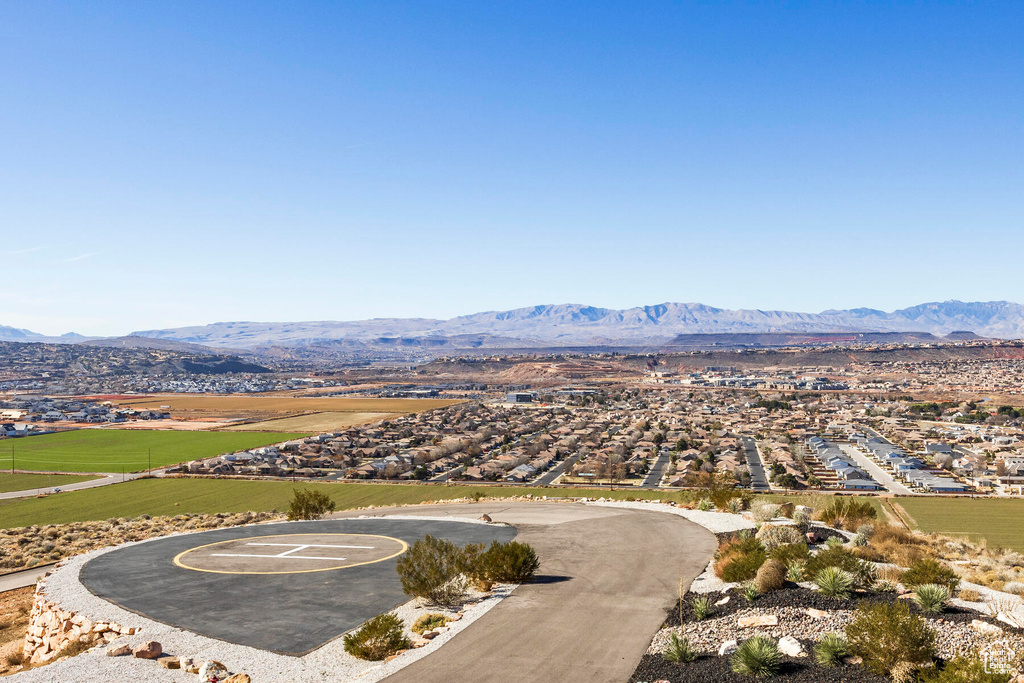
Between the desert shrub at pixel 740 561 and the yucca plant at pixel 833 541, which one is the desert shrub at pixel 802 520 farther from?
the desert shrub at pixel 740 561

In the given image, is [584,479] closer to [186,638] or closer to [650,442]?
[650,442]

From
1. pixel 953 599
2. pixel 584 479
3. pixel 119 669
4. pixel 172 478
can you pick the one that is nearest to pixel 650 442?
pixel 584 479

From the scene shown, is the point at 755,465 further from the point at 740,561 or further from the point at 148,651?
the point at 148,651

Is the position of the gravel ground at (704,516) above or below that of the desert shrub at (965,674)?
below

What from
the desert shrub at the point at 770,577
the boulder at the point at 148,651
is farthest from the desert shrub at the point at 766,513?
the boulder at the point at 148,651

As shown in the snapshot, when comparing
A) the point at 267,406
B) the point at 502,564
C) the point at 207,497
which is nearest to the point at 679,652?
the point at 502,564

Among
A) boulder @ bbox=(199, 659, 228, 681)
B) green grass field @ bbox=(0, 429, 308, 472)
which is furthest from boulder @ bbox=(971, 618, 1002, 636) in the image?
green grass field @ bbox=(0, 429, 308, 472)
